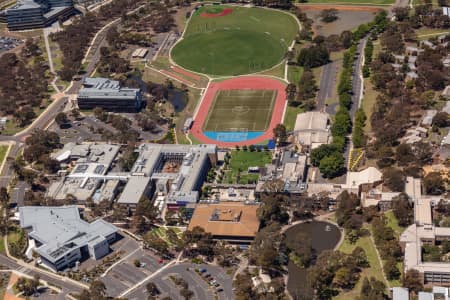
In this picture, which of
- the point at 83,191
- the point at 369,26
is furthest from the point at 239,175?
the point at 369,26

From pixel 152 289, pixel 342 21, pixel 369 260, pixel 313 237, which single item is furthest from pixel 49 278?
pixel 342 21

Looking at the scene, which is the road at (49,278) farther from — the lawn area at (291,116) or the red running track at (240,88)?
the lawn area at (291,116)

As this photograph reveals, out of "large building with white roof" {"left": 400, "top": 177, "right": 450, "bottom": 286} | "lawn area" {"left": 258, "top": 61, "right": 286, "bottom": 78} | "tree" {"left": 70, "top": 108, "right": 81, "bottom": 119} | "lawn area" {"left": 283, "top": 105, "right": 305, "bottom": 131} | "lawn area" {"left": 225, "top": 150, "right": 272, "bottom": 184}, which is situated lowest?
"lawn area" {"left": 258, "top": 61, "right": 286, "bottom": 78}

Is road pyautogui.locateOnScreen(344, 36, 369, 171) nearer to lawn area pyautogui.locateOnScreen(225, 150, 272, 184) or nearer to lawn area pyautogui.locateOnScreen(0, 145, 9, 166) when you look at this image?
lawn area pyautogui.locateOnScreen(225, 150, 272, 184)

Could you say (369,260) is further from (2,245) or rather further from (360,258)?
(2,245)

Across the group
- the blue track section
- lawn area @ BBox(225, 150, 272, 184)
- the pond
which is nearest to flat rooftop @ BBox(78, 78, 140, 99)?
the blue track section

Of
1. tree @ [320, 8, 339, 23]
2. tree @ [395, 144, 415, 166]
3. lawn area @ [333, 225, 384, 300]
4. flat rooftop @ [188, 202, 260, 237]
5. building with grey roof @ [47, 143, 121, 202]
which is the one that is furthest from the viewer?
tree @ [320, 8, 339, 23]

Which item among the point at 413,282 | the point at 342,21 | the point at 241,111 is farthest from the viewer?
the point at 342,21
